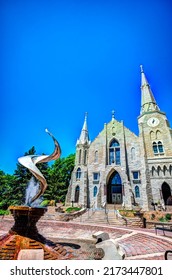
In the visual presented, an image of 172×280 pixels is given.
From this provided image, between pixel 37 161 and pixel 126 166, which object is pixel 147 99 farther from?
pixel 37 161

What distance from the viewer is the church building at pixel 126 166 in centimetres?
2261

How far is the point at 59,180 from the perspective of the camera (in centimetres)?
3222

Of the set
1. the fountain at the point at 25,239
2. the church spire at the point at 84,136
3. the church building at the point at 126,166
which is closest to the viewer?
the fountain at the point at 25,239

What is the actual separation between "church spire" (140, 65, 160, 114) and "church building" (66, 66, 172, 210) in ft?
0.92

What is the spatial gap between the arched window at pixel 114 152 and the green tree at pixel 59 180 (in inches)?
439

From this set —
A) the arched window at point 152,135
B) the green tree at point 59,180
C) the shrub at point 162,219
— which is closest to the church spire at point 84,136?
the green tree at point 59,180

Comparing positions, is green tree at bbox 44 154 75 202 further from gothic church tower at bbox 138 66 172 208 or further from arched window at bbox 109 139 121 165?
gothic church tower at bbox 138 66 172 208

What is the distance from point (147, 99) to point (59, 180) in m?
24.2

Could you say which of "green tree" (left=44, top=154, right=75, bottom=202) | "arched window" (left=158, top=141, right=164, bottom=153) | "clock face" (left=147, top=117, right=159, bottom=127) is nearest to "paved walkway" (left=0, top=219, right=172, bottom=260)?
"arched window" (left=158, top=141, right=164, bottom=153)

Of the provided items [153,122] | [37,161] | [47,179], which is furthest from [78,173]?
[37,161]

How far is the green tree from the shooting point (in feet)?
99.2

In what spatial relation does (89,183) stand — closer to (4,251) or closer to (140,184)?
(140,184)

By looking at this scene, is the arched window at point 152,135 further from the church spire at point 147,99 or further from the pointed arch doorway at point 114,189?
the pointed arch doorway at point 114,189
